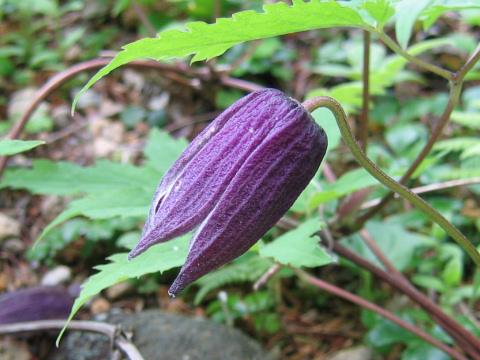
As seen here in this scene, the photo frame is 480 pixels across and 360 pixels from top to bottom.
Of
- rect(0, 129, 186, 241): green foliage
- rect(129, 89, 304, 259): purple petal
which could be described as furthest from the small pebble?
rect(129, 89, 304, 259): purple petal

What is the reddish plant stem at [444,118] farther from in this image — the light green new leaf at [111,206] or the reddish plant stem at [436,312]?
the light green new leaf at [111,206]

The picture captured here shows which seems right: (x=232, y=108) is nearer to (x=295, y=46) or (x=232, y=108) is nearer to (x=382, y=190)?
(x=382, y=190)

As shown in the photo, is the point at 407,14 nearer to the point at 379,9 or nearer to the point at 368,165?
the point at 379,9

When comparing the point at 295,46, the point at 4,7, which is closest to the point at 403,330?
the point at 295,46

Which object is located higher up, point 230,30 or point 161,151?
point 230,30

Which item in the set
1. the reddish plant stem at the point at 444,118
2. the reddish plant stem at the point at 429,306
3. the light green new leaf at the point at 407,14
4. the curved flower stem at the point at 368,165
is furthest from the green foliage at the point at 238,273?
the light green new leaf at the point at 407,14

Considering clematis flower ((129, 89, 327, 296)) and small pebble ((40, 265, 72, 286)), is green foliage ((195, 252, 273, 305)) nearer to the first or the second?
small pebble ((40, 265, 72, 286))

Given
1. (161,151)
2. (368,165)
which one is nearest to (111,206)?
(161,151)
